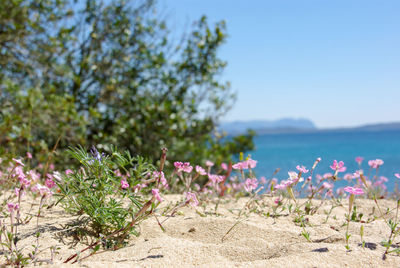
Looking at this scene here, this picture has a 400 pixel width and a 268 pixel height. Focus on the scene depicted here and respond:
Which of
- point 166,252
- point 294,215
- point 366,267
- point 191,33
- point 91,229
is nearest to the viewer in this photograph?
point 366,267

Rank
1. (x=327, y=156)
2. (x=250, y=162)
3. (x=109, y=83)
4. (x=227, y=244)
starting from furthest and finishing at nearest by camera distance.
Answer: (x=109, y=83), (x=250, y=162), (x=327, y=156), (x=227, y=244)

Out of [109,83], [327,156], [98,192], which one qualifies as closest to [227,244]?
[98,192]

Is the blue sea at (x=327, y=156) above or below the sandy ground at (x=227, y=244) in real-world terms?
below

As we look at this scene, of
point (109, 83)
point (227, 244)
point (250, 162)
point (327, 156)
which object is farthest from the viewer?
point (109, 83)

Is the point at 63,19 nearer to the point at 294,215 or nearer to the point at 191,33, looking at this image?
the point at 191,33

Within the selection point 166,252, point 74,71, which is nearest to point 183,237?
point 166,252

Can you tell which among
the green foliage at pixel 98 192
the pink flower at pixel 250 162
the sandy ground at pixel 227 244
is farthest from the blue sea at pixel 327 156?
the green foliage at pixel 98 192

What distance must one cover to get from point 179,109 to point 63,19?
3.01 metres

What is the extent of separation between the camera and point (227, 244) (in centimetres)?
205

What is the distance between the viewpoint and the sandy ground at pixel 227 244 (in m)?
1.74

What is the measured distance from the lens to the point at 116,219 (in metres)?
2.01

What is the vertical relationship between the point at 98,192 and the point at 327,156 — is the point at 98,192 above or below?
below

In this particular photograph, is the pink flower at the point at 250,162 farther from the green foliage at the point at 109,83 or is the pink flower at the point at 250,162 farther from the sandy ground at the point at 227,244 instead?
the green foliage at the point at 109,83

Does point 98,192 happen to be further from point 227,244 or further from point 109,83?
point 109,83
